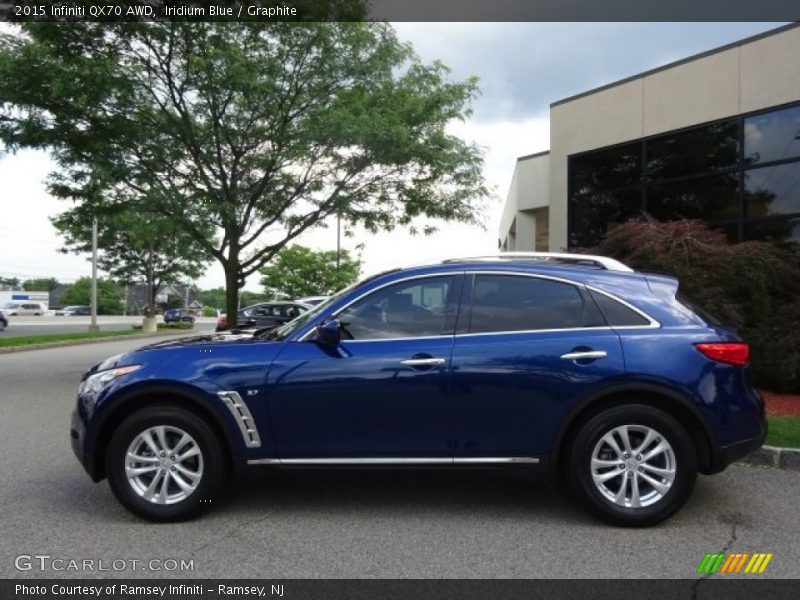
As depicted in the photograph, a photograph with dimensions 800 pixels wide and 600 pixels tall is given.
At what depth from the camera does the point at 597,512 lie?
13.4 feet

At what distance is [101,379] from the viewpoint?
4.30 meters

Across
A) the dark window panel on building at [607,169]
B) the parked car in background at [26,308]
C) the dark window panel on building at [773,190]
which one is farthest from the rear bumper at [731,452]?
the parked car in background at [26,308]

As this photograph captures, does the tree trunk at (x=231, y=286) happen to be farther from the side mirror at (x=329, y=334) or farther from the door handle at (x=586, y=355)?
the door handle at (x=586, y=355)

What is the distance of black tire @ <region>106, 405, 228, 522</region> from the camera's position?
4148 millimetres

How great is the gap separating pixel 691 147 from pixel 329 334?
10.3 metres

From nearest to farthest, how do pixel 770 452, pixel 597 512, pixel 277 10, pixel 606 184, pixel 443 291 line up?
pixel 597 512 < pixel 443 291 < pixel 770 452 < pixel 277 10 < pixel 606 184

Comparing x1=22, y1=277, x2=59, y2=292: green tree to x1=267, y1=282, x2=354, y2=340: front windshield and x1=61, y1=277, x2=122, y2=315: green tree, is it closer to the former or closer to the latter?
x1=61, y1=277, x2=122, y2=315: green tree

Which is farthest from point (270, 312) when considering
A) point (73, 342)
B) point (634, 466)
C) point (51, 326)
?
point (51, 326)

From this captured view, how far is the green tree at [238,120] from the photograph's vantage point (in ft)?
33.1

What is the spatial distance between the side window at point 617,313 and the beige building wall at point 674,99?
853 centimetres

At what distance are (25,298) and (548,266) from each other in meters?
99.7
